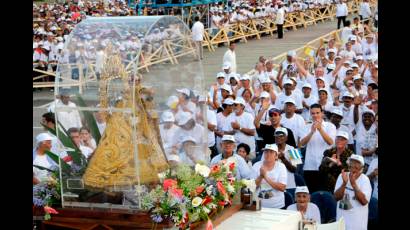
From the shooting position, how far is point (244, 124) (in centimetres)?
1040

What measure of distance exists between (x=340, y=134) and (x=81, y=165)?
4232mm

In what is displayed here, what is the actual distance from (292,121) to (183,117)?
4.33m

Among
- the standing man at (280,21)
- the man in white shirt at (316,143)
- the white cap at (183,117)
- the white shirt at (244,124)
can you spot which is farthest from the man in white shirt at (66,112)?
the standing man at (280,21)

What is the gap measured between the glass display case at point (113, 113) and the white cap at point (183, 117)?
13cm

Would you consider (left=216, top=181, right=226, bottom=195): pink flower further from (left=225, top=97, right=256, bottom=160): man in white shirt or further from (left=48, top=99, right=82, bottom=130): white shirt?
(left=225, top=97, right=256, bottom=160): man in white shirt

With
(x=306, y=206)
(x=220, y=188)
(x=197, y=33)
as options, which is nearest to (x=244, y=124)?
(x=197, y=33)

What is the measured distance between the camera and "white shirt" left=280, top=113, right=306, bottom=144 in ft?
32.6

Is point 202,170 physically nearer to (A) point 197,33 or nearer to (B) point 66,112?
(B) point 66,112

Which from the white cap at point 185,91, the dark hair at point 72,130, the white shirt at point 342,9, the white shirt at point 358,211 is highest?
the white shirt at point 342,9

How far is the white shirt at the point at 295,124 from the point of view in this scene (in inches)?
391

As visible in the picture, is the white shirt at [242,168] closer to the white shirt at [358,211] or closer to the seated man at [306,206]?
the seated man at [306,206]
